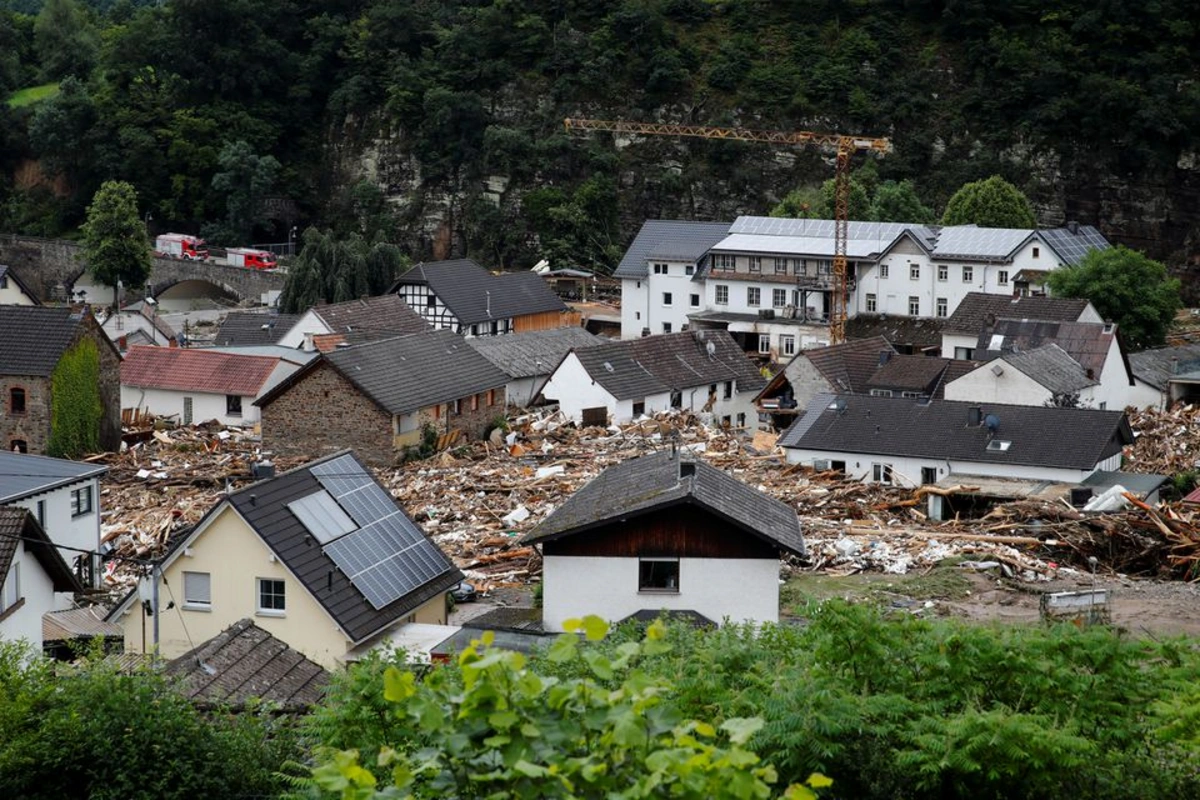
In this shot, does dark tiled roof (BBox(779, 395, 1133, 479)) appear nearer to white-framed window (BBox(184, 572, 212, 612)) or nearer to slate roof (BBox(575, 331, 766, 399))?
slate roof (BBox(575, 331, 766, 399))

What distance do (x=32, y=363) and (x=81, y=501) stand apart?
12.1m

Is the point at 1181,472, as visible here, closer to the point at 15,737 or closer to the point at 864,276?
the point at 864,276

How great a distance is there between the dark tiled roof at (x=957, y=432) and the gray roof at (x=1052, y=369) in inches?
201

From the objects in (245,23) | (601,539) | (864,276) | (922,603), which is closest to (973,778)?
(601,539)

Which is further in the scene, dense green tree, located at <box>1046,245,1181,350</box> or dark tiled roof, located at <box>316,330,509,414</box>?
dense green tree, located at <box>1046,245,1181,350</box>

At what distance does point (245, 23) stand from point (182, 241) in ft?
53.7

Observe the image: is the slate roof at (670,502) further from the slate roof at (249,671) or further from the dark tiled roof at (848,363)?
the dark tiled roof at (848,363)

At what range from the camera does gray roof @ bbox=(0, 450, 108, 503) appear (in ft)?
91.6

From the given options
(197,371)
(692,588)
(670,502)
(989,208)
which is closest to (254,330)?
(197,371)

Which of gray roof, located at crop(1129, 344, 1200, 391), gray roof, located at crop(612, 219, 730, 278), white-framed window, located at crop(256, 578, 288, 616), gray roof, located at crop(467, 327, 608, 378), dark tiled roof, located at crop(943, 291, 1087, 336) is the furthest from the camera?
gray roof, located at crop(612, 219, 730, 278)

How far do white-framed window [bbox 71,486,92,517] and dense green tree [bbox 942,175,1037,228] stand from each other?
142 feet

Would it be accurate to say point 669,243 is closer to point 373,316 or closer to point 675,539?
point 373,316

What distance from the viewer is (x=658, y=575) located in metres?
22.6

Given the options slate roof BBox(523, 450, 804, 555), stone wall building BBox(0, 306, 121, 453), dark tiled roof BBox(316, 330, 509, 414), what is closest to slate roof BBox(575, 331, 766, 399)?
dark tiled roof BBox(316, 330, 509, 414)
